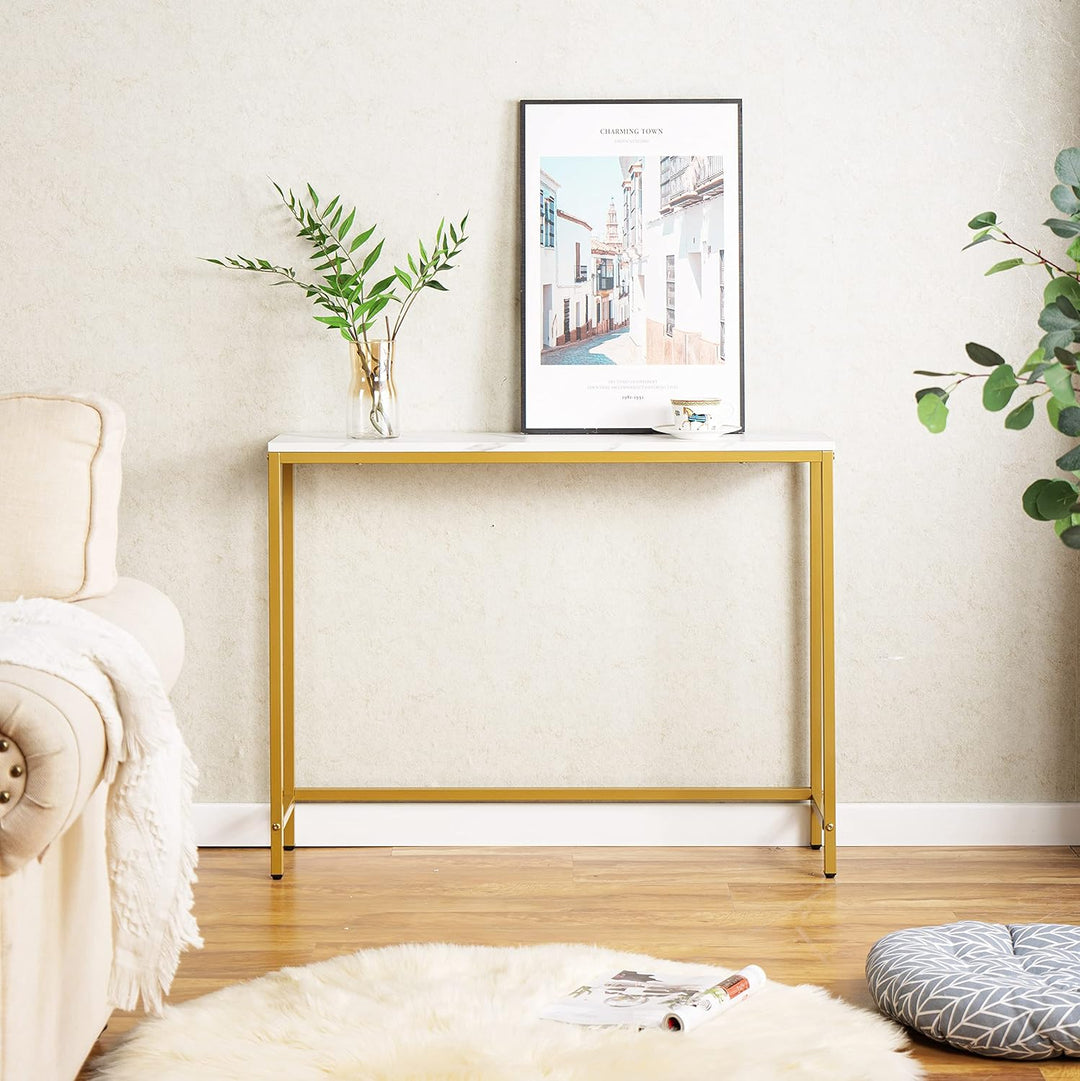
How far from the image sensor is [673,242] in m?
2.74

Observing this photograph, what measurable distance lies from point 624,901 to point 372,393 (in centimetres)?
116

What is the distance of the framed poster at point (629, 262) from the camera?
272cm

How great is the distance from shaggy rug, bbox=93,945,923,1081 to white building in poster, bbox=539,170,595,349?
53.1 inches

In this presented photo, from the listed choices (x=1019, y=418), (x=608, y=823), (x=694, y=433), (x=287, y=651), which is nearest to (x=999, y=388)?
(x=1019, y=418)

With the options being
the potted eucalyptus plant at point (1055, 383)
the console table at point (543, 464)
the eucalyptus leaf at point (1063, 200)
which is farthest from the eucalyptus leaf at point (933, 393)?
the console table at point (543, 464)

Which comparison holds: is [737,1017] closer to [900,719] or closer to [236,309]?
[900,719]

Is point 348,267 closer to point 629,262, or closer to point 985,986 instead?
point 629,262

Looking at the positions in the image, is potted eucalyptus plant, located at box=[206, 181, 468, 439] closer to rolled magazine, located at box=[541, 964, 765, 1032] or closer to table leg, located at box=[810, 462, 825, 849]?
table leg, located at box=[810, 462, 825, 849]

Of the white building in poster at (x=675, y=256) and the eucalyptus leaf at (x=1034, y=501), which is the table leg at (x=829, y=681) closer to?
the white building in poster at (x=675, y=256)

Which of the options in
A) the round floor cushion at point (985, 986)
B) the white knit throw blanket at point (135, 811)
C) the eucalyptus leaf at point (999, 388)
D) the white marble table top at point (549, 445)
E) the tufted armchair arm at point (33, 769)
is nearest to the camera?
the tufted armchair arm at point (33, 769)

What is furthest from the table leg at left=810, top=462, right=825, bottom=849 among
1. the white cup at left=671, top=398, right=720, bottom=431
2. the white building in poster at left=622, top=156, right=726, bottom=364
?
the white building in poster at left=622, top=156, right=726, bottom=364

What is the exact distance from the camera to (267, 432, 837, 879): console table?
2.52 metres

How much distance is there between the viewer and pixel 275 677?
2.62m

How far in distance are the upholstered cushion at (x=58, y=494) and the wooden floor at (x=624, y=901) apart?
71 centimetres
